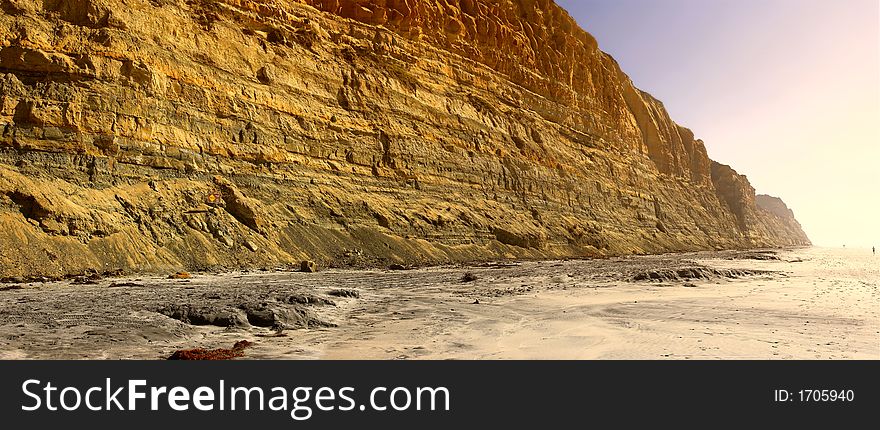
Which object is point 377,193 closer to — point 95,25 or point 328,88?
point 328,88

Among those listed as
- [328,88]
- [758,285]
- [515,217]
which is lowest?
[758,285]

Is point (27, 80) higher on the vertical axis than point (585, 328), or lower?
higher

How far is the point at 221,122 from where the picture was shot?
3256 cm

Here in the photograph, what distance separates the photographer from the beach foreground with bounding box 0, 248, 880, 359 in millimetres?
7949

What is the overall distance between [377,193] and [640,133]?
60.0 metres

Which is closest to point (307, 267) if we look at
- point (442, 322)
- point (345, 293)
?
point (345, 293)

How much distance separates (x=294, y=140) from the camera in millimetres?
35875

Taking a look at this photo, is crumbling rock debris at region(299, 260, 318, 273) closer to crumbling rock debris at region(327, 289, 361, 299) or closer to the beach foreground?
the beach foreground

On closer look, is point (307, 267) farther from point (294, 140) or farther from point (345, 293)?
point (294, 140)

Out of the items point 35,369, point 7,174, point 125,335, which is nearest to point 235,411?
point 35,369

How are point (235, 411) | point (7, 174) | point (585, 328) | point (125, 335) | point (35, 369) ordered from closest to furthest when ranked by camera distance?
point (235, 411) → point (35, 369) → point (125, 335) → point (585, 328) → point (7, 174)

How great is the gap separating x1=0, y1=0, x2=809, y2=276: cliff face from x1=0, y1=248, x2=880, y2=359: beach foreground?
8.70 meters

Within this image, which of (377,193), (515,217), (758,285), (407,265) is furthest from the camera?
(515,217)

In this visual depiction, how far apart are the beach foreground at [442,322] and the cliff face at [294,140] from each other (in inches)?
343
